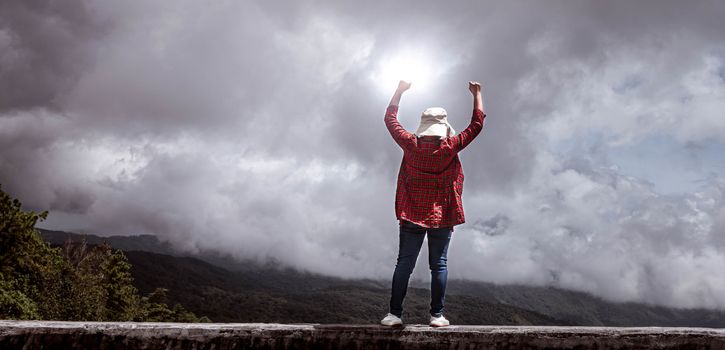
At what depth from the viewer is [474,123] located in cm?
473

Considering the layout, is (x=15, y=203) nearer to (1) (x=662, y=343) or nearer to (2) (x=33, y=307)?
(2) (x=33, y=307)

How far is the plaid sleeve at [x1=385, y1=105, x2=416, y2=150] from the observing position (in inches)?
186

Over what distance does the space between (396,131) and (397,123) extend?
0.50 feet

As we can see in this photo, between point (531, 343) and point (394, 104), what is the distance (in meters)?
2.70

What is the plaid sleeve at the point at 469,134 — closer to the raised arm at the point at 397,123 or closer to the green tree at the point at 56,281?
the raised arm at the point at 397,123

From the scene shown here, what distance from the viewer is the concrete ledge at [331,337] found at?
3629 mm

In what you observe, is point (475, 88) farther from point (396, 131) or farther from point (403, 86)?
point (396, 131)

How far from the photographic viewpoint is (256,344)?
370 cm

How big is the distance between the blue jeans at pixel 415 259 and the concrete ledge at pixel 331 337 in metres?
0.76

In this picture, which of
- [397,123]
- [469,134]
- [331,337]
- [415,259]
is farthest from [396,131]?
[331,337]

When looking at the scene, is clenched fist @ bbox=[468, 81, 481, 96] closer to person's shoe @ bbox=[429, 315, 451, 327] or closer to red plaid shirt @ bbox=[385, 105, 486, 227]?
red plaid shirt @ bbox=[385, 105, 486, 227]

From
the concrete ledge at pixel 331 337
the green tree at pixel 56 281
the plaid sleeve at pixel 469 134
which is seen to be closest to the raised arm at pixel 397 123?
the plaid sleeve at pixel 469 134

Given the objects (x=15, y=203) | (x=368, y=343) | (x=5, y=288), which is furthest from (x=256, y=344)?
(x=15, y=203)

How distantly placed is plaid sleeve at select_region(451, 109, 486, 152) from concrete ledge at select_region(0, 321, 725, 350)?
172cm
